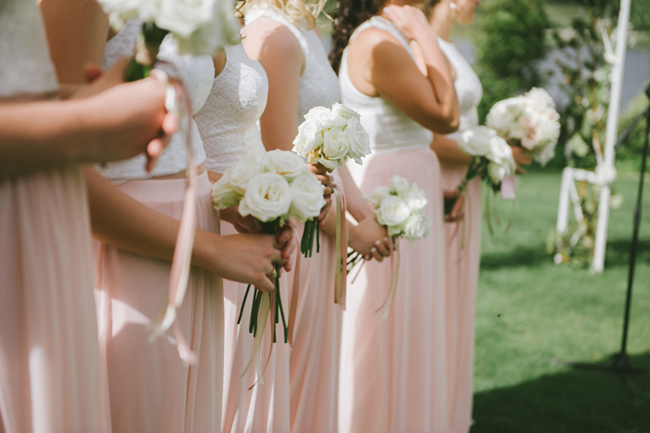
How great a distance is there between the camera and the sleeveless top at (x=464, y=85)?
3.95m

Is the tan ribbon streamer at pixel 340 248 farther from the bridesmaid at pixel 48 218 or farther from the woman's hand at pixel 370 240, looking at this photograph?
the bridesmaid at pixel 48 218

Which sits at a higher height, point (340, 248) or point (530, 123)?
point (530, 123)

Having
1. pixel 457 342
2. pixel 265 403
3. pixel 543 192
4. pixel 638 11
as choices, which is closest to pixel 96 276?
pixel 265 403

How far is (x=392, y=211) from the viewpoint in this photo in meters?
2.78

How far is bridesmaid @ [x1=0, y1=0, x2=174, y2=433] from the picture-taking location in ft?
3.96

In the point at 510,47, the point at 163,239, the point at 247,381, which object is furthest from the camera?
the point at 510,47

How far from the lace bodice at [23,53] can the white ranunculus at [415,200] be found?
1702 millimetres

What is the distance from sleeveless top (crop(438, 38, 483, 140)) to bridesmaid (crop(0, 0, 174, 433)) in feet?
9.46

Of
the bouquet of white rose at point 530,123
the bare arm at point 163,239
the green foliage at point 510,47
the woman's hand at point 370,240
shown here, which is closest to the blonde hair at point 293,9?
the woman's hand at point 370,240

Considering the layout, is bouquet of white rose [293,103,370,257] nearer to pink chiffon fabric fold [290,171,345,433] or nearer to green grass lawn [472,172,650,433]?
pink chiffon fabric fold [290,171,345,433]

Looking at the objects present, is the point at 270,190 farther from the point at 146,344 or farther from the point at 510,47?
the point at 510,47

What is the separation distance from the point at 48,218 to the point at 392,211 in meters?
1.66

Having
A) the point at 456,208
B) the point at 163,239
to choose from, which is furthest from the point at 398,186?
the point at 163,239

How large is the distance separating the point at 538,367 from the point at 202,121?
12.8 ft
